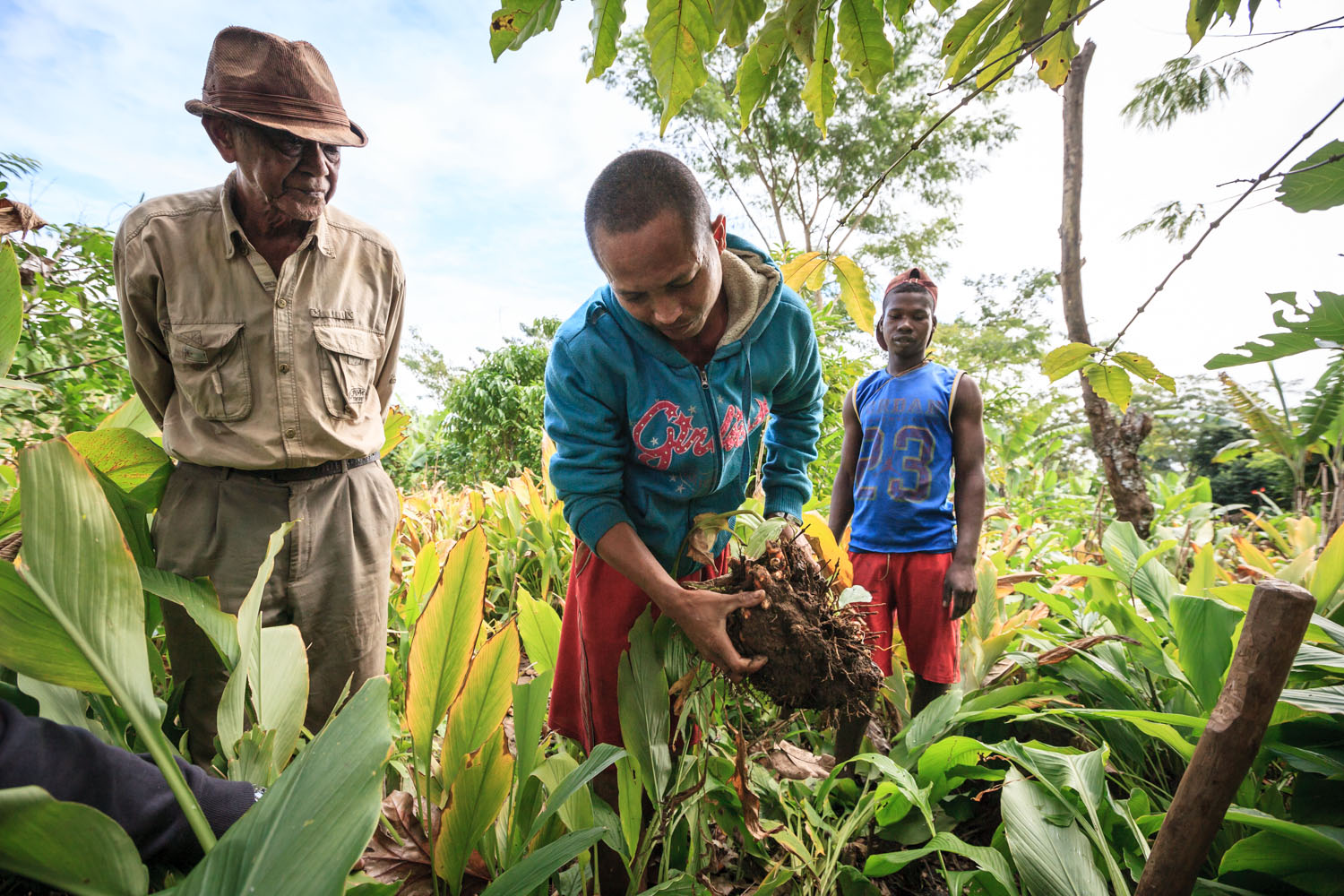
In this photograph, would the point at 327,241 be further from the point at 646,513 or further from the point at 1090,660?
the point at 1090,660

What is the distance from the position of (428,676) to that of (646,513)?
52cm

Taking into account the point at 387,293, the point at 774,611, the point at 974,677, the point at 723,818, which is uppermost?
the point at 387,293

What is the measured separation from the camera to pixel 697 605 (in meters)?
1.14

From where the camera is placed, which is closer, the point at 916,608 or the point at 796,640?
the point at 796,640

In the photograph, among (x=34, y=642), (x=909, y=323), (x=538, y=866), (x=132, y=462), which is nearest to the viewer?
(x=34, y=642)

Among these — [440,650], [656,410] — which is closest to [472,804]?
[440,650]

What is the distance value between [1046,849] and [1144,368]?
92cm

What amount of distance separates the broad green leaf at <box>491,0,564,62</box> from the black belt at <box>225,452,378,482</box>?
1.31 m

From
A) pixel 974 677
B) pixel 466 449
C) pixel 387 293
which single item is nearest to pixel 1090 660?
pixel 974 677

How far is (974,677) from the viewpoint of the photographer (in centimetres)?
221

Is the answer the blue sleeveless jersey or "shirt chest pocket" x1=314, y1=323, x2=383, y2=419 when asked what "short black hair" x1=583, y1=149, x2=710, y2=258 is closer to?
"shirt chest pocket" x1=314, y1=323, x2=383, y2=419

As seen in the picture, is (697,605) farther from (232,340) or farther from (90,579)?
(232,340)

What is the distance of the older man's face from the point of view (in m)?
1.61

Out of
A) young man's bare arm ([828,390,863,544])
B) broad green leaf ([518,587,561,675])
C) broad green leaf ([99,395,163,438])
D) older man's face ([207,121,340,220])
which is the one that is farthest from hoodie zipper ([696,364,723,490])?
broad green leaf ([99,395,163,438])
